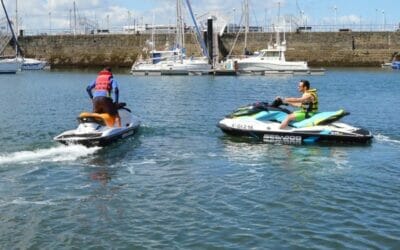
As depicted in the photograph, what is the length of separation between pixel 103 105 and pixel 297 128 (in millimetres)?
5724

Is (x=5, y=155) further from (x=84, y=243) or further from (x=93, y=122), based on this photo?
(x=84, y=243)

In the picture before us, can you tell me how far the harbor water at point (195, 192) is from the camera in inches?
402

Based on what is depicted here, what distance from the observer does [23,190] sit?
13109 mm

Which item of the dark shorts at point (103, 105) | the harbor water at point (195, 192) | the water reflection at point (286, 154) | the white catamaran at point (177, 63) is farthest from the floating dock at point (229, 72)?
the dark shorts at point (103, 105)

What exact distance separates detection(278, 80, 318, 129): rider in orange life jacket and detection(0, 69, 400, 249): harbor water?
1.10 m

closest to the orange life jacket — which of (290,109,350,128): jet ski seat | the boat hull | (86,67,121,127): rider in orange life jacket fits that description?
(86,67,121,127): rider in orange life jacket

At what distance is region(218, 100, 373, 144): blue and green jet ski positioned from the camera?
738 inches

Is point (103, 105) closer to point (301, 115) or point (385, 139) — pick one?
point (301, 115)

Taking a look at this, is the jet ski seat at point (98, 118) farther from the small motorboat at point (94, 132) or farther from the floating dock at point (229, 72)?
the floating dock at point (229, 72)

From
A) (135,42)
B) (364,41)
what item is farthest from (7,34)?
(364,41)

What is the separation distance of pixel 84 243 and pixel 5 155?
7.79 metres

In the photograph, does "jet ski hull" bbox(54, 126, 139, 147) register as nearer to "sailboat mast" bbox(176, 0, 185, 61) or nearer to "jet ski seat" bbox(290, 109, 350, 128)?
"jet ski seat" bbox(290, 109, 350, 128)

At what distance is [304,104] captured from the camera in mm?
19219

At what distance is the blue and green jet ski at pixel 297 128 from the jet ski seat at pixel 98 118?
4.00 meters
